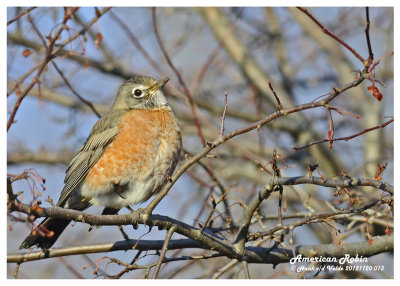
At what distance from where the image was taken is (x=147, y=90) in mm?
5613

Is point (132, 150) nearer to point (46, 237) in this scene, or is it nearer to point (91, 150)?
point (91, 150)

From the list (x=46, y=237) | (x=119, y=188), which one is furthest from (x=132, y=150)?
(x=46, y=237)

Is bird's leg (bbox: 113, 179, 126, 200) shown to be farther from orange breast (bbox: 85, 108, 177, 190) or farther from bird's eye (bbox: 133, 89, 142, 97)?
bird's eye (bbox: 133, 89, 142, 97)

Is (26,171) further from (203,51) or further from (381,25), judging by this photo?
(203,51)

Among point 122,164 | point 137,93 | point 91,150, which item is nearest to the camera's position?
point 122,164

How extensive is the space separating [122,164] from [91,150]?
0.49 meters

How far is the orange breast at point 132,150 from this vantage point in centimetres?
468

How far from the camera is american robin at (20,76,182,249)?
468 cm

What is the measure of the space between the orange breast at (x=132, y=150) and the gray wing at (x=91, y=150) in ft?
0.20

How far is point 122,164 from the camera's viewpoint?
469 cm

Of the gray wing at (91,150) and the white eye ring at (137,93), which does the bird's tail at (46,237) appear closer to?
the gray wing at (91,150)

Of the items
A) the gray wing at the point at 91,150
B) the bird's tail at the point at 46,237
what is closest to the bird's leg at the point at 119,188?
the gray wing at the point at 91,150
